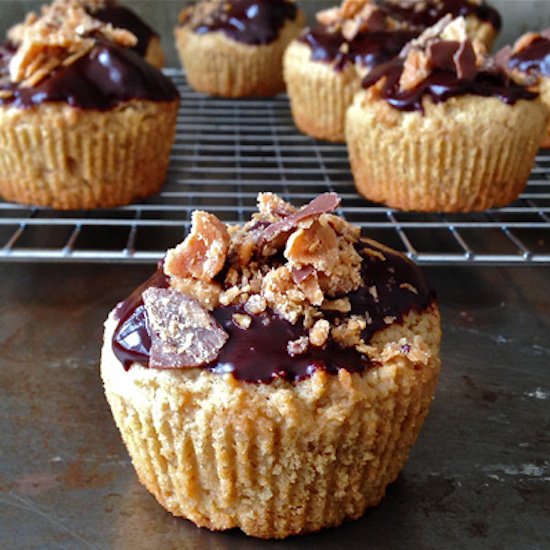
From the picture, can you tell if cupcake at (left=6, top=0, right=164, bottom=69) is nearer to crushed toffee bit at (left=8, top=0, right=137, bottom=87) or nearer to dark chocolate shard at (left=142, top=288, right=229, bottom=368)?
crushed toffee bit at (left=8, top=0, right=137, bottom=87)

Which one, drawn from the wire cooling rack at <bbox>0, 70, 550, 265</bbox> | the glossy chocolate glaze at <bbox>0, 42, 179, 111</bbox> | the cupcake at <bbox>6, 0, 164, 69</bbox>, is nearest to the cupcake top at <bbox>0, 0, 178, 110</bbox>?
the glossy chocolate glaze at <bbox>0, 42, 179, 111</bbox>

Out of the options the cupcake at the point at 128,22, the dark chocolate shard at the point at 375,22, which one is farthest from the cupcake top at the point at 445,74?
the cupcake at the point at 128,22

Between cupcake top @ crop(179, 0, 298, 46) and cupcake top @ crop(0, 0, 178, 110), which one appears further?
cupcake top @ crop(179, 0, 298, 46)

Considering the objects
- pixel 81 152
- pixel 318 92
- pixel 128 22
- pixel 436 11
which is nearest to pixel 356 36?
pixel 318 92

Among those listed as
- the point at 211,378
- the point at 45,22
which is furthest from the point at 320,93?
the point at 211,378

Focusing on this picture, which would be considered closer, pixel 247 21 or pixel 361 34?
pixel 361 34

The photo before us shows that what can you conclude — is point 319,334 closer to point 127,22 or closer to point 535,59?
point 535,59
